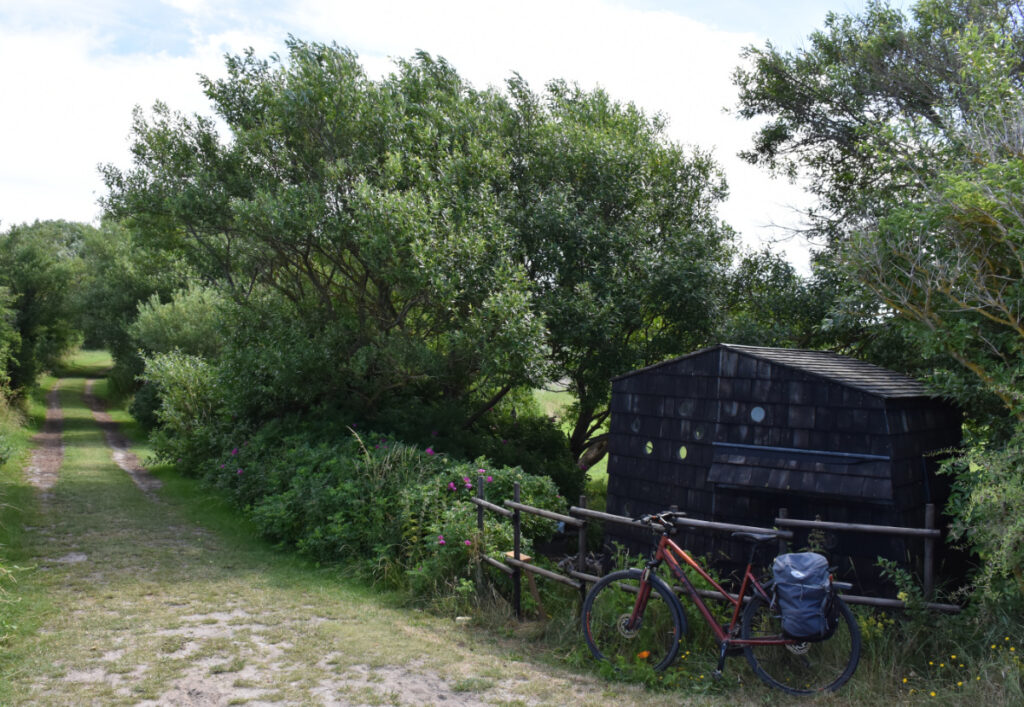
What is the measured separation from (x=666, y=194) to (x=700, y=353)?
8.15m

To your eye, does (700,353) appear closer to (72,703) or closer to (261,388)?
(72,703)

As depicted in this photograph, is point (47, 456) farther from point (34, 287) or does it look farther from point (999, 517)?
point (999, 517)

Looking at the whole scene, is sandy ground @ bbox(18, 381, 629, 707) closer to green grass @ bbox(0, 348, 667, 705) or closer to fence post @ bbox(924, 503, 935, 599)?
green grass @ bbox(0, 348, 667, 705)

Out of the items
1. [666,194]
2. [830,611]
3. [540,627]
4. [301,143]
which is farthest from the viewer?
[666,194]

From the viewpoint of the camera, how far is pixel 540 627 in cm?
745

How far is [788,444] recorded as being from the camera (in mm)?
8578

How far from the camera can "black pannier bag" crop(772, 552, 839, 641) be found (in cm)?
538

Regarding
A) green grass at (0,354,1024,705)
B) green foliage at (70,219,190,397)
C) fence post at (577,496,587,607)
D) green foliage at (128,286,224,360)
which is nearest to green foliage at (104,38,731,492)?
green grass at (0,354,1024,705)

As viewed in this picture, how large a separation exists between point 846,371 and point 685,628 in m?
4.50

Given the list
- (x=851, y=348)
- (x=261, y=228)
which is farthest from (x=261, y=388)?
(x=851, y=348)

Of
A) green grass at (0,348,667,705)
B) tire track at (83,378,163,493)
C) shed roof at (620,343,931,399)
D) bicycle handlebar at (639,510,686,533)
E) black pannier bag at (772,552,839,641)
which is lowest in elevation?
tire track at (83,378,163,493)

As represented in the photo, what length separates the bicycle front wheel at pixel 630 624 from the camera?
243 inches

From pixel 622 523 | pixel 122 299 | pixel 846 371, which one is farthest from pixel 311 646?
pixel 122 299

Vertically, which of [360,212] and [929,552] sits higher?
[360,212]
